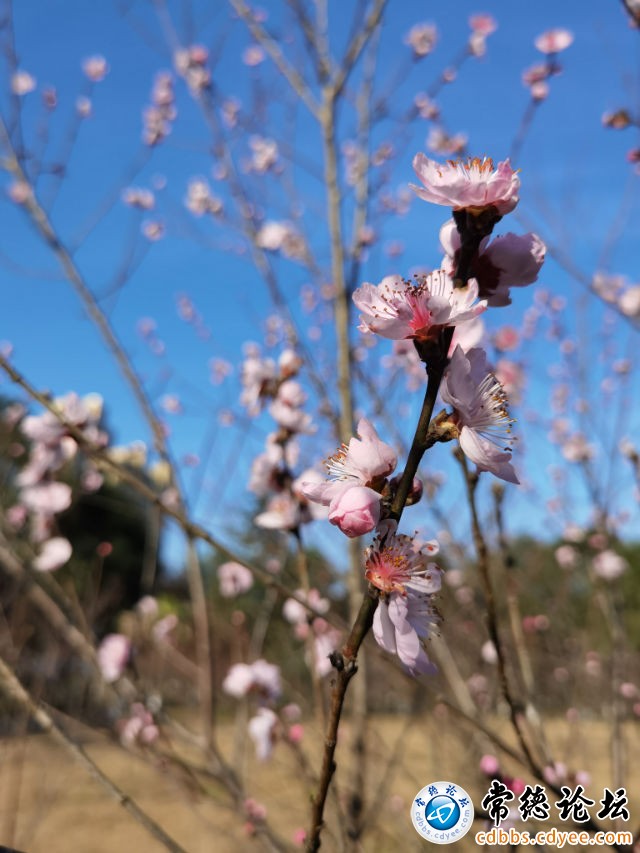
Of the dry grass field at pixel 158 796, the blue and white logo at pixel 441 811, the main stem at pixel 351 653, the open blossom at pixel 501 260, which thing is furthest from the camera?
the dry grass field at pixel 158 796

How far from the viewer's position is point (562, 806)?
1.12 metres

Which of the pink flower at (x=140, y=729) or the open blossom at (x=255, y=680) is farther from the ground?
the open blossom at (x=255, y=680)

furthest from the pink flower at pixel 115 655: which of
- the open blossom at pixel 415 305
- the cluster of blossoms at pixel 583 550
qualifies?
the cluster of blossoms at pixel 583 550

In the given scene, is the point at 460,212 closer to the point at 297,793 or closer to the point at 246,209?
the point at 246,209

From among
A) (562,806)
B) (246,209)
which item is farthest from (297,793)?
(562,806)

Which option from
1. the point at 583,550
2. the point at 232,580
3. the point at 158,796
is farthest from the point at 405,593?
the point at 158,796

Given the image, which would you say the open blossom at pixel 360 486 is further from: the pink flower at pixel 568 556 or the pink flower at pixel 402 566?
the pink flower at pixel 568 556

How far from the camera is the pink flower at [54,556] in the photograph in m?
1.94

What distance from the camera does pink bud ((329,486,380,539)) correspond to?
654 millimetres

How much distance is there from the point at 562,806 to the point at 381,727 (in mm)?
8705

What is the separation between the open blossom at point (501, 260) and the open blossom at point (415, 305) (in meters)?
0.03

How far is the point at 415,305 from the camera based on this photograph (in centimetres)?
70

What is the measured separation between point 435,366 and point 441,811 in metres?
0.65

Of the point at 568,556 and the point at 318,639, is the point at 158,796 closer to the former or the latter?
the point at 568,556
